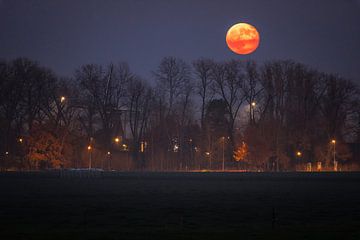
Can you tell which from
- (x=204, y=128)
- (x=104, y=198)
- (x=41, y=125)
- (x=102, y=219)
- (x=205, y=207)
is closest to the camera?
(x=102, y=219)

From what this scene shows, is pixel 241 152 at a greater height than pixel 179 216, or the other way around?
pixel 241 152

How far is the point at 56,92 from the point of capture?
95.3 meters

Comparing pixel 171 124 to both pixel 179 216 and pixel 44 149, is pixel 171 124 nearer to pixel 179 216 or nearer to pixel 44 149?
pixel 44 149

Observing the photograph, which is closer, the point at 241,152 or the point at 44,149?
the point at 44,149

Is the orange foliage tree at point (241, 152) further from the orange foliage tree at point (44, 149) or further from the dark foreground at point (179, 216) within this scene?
the dark foreground at point (179, 216)

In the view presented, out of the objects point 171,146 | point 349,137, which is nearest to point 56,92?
point 171,146

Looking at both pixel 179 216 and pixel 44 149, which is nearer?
pixel 179 216

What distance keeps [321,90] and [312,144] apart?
9.73m

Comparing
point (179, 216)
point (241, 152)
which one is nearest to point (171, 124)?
point (241, 152)

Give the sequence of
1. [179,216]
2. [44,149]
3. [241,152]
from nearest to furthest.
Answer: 1. [179,216]
2. [44,149]
3. [241,152]

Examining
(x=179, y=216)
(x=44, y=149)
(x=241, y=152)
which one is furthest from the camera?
(x=241, y=152)

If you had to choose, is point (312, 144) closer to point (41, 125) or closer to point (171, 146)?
point (171, 146)

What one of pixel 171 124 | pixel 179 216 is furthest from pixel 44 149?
pixel 179 216

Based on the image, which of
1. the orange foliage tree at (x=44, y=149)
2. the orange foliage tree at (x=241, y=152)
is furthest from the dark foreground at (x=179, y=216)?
the orange foliage tree at (x=241, y=152)
